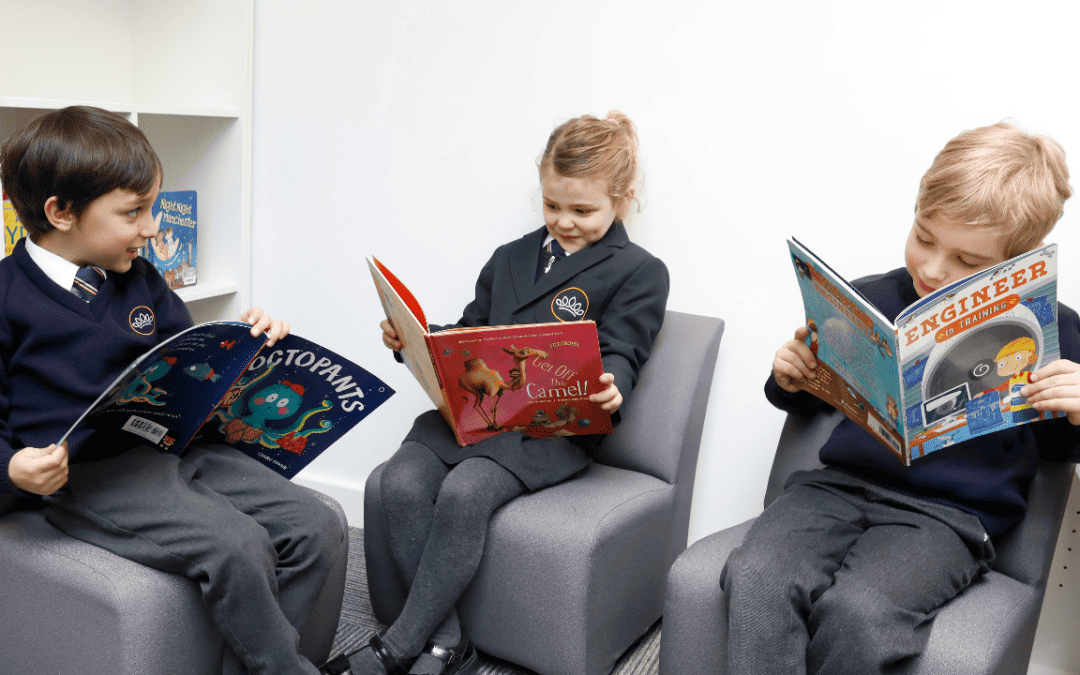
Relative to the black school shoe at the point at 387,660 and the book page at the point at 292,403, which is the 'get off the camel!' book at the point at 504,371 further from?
the black school shoe at the point at 387,660

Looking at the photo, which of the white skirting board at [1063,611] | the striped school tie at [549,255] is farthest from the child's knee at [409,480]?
the white skirting board at [1063,611]

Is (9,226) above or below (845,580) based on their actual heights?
above

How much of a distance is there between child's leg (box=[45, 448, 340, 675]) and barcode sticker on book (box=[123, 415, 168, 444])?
0.13ft

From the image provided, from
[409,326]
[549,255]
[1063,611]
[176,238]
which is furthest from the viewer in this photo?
[176,238]

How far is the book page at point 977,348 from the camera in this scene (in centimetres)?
106

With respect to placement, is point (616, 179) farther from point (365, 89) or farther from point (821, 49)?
point (365, 89)

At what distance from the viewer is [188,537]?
1.19 m

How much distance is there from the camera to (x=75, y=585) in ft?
3.79

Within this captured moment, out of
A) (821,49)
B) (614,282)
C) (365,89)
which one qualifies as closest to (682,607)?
(614,282)

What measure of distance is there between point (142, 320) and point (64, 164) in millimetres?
259

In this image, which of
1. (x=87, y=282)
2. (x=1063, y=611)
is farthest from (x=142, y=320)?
(x=1063, y=611)

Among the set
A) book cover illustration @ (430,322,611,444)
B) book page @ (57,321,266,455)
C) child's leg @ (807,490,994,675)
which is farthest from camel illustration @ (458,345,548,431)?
child's leg @ (807,490,994,675)

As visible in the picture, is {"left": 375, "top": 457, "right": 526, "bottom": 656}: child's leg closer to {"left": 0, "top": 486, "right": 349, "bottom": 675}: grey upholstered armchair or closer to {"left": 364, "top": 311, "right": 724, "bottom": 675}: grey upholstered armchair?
{"left": 364, "top": 311, "right": 724, "bottom": 675}: grey upholstered armchair

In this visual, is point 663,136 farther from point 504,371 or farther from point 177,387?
point 177,387
